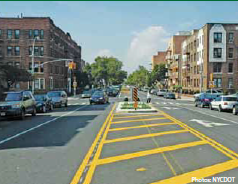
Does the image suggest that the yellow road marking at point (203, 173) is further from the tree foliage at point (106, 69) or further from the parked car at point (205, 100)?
the tree foliage at point (106, 69)

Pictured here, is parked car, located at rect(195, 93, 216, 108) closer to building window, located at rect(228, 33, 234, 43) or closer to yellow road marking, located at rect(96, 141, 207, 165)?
yellow road marking, located at rect(96, 141, 207, 165)

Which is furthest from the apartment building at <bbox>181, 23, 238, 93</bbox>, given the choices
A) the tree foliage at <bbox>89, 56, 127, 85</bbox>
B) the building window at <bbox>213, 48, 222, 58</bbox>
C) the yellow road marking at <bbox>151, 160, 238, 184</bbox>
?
the tree foliage at <bbox>89, 56, 127, 85</bbox>

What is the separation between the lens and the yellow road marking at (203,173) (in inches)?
250

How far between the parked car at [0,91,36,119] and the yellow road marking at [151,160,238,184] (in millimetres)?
14396

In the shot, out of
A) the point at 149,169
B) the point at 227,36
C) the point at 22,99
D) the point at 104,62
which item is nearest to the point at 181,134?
the point at 149,169

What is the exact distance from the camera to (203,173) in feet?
22.7

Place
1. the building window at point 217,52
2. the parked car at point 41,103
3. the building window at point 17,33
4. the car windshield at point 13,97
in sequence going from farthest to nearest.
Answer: the building window at point 17,33, the building window at point 217,52, the parked car at point 41,103, the car windshield at point 13,97

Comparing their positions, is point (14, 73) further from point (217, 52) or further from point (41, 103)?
point (217, 52)

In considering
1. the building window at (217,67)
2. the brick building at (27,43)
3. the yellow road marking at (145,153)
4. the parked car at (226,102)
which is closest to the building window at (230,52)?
the building window at (217,67)

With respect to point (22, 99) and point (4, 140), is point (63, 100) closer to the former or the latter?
point (22, 99)

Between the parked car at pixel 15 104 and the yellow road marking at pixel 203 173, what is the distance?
14396mm

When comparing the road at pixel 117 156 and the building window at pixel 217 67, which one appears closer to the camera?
the road at pixel 117 156

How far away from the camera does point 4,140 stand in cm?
1166

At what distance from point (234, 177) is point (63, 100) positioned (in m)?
27.1
